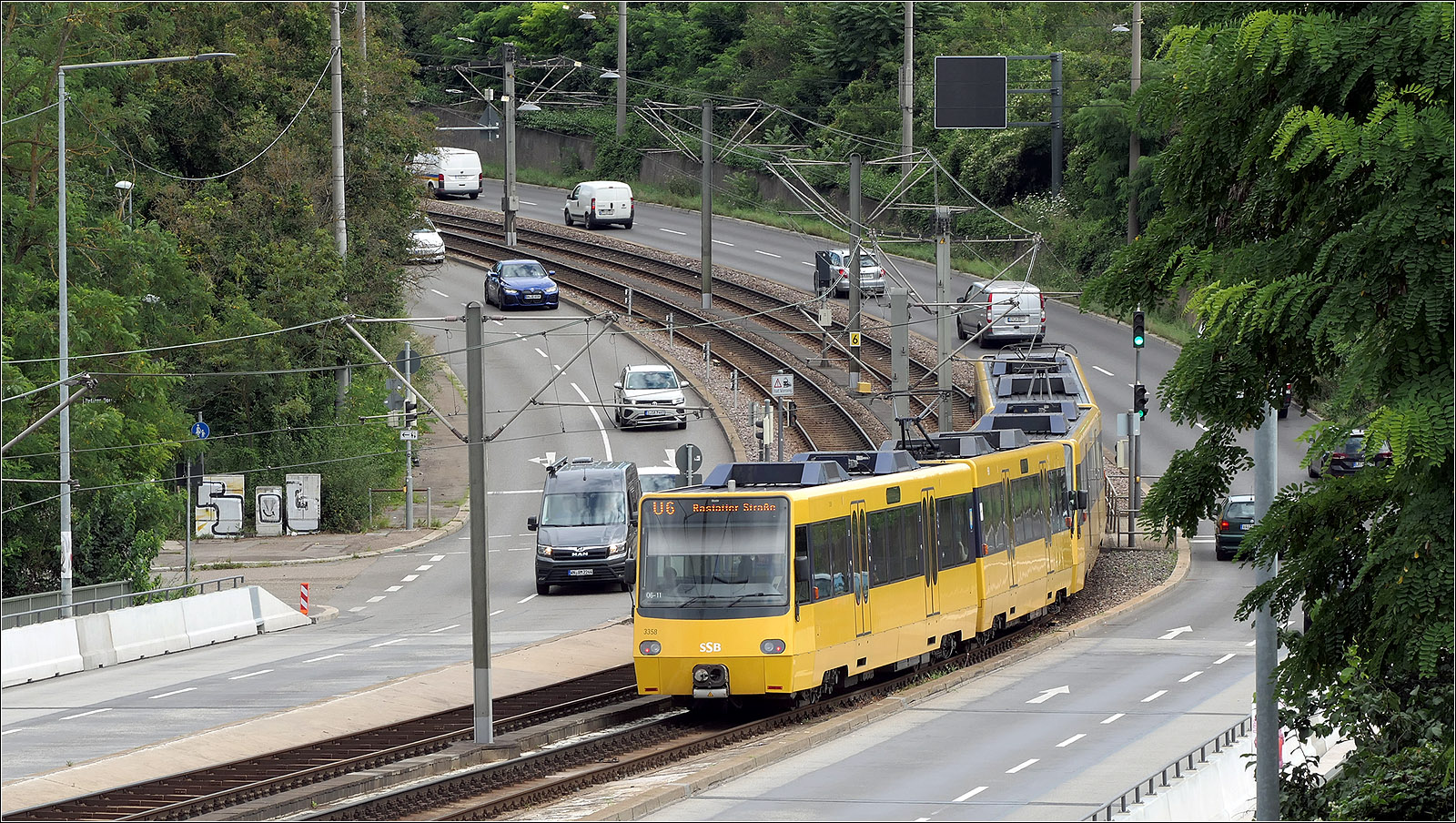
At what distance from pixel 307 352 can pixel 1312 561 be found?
41.2 metres

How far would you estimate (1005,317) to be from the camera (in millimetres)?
53156

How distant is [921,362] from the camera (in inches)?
2167

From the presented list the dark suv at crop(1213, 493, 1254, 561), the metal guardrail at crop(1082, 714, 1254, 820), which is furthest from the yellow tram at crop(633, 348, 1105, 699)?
the dark suv at crop(1213, 493, 1254, 561)

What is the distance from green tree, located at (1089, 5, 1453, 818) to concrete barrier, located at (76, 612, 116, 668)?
23.2 m

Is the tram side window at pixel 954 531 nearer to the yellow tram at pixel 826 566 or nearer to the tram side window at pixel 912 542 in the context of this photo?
the yellow tram at pixel 826 566

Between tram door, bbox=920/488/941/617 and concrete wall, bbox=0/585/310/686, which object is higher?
tram door, bbox=920/488/941/617

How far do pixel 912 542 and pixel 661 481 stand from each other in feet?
60.4

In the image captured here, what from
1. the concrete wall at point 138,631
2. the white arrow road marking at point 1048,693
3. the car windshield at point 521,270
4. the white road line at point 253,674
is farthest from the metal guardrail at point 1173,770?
the car windshield at point 521,270

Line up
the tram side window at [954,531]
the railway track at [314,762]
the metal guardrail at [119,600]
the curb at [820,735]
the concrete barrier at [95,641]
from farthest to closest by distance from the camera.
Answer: the metal guardrail at [119,600] < the concrete barrier at [95,641] < the tram side window at [954,531] < the railway track at [314,762] < the curb at [820,735]

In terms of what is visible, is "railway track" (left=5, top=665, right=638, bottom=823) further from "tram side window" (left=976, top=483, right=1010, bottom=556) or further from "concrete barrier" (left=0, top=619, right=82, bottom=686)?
"concrete barrier" (left=0, top=619, right=82, bottom=686)

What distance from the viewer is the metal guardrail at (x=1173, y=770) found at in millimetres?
14438

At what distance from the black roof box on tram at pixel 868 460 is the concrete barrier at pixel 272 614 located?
52.1ft

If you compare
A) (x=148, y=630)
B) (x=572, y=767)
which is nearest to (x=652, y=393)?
(x=148, y=630)

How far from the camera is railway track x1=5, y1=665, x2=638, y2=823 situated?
57.3 ft
